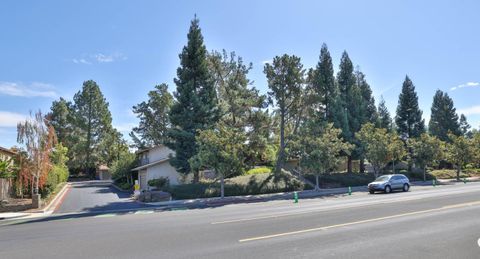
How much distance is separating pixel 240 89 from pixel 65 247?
111 feet

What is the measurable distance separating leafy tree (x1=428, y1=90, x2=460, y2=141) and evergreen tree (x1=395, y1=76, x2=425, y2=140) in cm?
1070

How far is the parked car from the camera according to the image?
28109 millimetres

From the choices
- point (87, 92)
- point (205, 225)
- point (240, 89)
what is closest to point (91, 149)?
point (87, 92)

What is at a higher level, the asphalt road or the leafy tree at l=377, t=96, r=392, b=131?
the leafy tree at l=377, t=96, r=392, b=131

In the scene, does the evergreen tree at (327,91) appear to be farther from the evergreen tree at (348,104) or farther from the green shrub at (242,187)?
the green shrub at (242,187)

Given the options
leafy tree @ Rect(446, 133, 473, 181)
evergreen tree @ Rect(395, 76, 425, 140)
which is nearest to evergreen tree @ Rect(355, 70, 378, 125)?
evergreen tree @ Rect(395, 76, 425, 140)

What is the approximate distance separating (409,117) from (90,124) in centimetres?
6233

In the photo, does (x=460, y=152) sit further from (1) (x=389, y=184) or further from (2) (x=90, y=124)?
(2) (x=90, y=124)

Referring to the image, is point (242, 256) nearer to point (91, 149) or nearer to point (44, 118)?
point (44, 118)

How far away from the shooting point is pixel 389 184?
28.4 metres

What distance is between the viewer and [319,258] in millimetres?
6949

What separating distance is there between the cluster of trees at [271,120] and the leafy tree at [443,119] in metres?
20.3

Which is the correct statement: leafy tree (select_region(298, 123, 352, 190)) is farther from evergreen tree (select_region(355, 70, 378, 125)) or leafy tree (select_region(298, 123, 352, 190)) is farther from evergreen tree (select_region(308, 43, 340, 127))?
evergreen tree (select_region(355, 70, 378, 125))

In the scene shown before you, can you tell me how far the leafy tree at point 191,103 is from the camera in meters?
33.1
